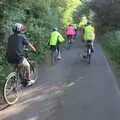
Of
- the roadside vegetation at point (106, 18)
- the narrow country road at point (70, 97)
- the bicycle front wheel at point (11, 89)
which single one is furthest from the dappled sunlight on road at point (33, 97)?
the roadside vegetation at point (106, 18)

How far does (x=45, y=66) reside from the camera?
18.0 m

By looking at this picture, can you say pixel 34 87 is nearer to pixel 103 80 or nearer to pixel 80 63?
pixel 103 80

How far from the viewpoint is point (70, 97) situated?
11750 millimetres

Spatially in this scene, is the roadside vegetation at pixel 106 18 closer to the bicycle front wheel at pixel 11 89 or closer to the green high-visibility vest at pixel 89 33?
the green high-visibility vest at pixel 89 33

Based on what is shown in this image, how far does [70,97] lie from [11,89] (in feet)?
6.33

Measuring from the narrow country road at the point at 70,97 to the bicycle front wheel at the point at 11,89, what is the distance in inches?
7.6

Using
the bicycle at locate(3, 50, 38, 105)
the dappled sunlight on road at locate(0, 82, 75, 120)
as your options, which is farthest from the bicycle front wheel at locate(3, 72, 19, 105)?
the dappled sunlight on road at locate(0, 82, 75, 120)

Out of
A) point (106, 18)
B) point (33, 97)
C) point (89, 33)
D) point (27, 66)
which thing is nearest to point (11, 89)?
point (33, 97)

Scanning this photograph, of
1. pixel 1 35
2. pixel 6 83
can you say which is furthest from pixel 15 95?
pixel 1 35

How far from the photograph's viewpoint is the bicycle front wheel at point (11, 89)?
411 inches

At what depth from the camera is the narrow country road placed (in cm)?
980

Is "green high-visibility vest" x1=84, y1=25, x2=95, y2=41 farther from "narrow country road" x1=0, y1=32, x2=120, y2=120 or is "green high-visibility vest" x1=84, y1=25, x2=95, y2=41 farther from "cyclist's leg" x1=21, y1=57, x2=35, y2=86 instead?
"cyclist's leg" x1=21, y1=57, x2=35, y2=86

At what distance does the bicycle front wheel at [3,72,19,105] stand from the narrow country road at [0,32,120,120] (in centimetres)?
19

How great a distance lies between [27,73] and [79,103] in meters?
1.96
